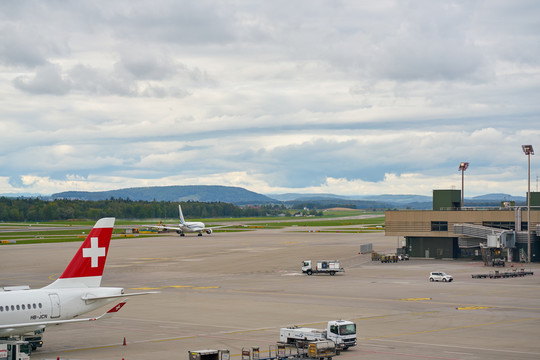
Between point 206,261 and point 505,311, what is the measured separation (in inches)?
2480

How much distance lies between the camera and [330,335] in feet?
142

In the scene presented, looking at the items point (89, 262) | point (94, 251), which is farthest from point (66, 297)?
point (94, 251)

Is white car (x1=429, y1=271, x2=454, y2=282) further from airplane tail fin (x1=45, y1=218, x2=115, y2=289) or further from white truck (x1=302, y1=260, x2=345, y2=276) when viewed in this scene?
airplane tail fin (x1=45, y1=218, x2=115, y2=289)

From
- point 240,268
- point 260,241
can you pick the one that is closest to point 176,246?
point 260,241

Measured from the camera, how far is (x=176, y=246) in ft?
494

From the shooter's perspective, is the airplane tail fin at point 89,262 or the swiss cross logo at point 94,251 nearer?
the airplane tail fin at point 89,262

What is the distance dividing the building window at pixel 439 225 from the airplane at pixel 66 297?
87.1 meters

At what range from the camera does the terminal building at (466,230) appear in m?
111

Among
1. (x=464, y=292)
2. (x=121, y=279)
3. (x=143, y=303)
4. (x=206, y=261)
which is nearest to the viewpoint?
(x=143, y=303)

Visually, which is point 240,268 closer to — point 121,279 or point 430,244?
point 121,279

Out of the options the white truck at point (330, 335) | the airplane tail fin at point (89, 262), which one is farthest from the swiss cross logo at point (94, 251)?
the white truck at point (330, 335)

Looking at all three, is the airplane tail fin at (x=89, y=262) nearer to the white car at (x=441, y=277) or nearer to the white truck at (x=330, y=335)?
the white truck at (x=330, y=335)

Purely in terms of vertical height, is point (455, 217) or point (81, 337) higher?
point (455, 217)

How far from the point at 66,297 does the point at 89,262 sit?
2.52m
